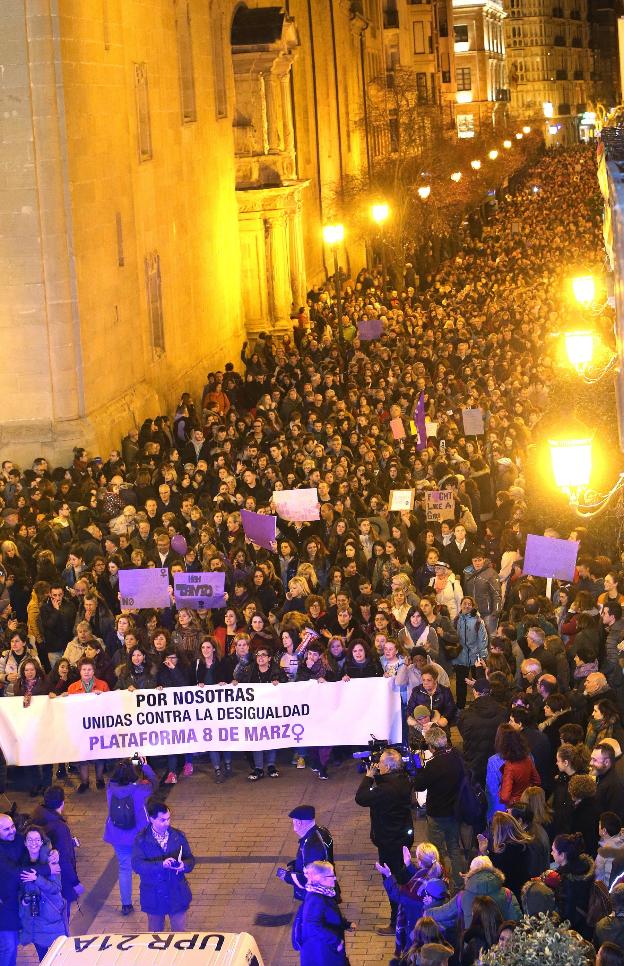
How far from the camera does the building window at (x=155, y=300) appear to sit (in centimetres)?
3341

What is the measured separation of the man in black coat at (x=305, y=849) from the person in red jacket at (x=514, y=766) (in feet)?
6.01

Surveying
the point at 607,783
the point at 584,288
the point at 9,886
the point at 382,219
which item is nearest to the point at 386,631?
the point at 607,783

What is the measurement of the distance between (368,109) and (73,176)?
3882cm

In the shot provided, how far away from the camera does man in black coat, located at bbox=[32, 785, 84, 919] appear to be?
40.8 ft

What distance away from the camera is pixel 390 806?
12758mm

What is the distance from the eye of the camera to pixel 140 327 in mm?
31891

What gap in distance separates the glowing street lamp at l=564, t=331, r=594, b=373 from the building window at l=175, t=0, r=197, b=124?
1999 centimetres

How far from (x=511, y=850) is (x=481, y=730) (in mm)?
2267

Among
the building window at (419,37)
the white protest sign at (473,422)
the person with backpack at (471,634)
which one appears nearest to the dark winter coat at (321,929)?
the person with backpack at (471,634)

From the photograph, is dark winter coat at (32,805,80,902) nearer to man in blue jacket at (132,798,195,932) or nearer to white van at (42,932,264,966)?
man in blue jacket at (132,798,195,932)

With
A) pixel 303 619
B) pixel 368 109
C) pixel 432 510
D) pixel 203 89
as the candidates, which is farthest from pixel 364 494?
pixel 368 109

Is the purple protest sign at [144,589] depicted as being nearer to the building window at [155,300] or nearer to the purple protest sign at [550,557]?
the purple protest sign at [550,557]

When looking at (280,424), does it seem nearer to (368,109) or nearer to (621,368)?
(621,368)

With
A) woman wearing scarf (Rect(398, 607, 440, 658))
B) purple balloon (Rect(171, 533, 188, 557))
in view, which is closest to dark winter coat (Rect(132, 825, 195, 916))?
woman wearing scarf (Rect(398, 607, 440, 658))
